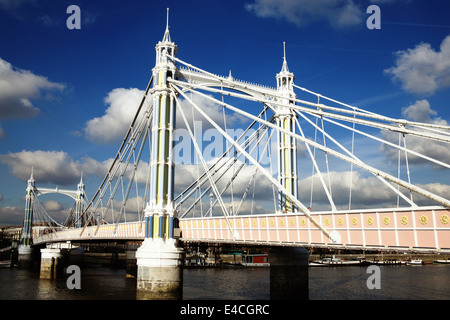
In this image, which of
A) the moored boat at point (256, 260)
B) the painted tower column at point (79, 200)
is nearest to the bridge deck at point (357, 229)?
the moored boat at point (256, 260)

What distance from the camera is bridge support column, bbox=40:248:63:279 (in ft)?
210

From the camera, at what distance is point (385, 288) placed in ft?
188

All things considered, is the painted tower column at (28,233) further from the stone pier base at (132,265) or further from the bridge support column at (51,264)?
the stone pier base at (132,265)

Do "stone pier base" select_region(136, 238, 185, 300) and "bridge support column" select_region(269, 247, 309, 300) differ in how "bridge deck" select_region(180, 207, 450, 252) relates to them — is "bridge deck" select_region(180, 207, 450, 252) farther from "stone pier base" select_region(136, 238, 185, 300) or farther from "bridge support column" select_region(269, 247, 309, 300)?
"bridge support column" select_region(269, 247, 309, 300)

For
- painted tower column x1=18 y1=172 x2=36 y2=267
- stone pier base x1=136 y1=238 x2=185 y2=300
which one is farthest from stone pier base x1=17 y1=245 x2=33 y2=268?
stone pier base x1=136 y1=238 x2=185 y2=300

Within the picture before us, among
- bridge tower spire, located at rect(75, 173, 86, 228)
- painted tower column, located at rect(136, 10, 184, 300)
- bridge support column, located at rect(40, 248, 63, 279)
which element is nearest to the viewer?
painted tower column, located at rect(136, 10, 184, 300)

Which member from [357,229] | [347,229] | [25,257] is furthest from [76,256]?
[357,229]

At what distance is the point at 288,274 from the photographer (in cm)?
3322

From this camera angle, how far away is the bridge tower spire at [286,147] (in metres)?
34.6

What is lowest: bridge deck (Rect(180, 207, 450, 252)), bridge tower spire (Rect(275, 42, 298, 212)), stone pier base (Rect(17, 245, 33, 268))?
stone pier base (Rect(17, 245, 33, 268))

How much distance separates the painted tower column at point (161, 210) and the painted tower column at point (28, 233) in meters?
68.7

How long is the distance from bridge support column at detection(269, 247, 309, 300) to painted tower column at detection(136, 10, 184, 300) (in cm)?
871

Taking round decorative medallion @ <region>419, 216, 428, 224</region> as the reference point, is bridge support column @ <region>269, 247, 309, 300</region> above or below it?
below
